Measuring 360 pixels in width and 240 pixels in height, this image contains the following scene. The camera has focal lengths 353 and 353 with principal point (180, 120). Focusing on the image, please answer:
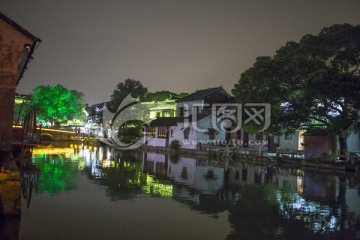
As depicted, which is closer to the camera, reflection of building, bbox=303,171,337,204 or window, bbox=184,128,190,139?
reflection of building, bbox=303,171,337,204

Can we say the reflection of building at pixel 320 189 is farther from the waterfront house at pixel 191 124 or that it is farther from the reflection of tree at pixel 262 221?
the waterfront house at pixel 191 124

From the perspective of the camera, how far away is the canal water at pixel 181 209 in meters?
9.91

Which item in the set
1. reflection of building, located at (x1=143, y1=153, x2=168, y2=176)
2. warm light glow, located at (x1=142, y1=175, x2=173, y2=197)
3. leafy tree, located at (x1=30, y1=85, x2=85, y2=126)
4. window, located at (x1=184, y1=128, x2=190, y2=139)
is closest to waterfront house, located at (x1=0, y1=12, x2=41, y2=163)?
warm light glow, located at (x1=142, y1=175, x2=173, y2=197)

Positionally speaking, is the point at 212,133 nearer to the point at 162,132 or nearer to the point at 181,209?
the point at 162,132

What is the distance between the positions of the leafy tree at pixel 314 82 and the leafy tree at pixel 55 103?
177 feet

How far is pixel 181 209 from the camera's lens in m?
12.8

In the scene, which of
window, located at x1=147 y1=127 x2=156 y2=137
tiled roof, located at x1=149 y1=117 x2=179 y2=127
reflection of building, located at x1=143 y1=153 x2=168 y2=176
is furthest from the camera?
window, located at x1=147 y1=127 x2=156 y2=137

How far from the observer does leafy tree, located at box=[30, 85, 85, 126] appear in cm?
7581

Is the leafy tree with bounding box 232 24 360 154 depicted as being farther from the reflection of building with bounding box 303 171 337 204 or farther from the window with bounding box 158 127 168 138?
the window with bounding box 158 127 168 138

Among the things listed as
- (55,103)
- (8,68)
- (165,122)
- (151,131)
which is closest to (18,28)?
(8,68)

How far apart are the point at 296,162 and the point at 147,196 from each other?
22834 millimetres

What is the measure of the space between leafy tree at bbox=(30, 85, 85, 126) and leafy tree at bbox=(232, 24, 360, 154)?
53.8 metres

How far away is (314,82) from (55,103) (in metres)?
62.2

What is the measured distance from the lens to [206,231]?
33.0 feet
